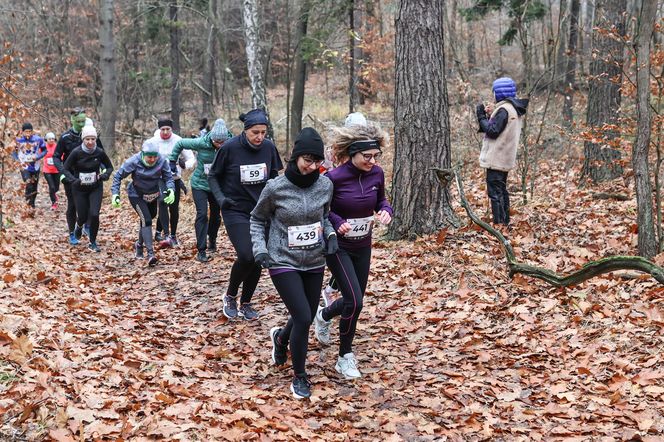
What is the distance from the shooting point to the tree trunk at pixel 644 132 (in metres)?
6.11

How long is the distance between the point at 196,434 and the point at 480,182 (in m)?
10.5

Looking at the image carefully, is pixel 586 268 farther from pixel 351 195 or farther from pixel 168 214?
pixel 168 214

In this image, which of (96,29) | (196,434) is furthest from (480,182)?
(96,29)

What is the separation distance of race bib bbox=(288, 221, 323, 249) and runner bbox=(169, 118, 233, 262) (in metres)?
4.43

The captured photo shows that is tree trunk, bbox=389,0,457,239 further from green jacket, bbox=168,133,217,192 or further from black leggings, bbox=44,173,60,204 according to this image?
black leggings, bbox=44,173,60,204

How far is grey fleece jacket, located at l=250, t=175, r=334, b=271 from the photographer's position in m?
5.15

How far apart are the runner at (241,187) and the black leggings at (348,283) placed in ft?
5.34

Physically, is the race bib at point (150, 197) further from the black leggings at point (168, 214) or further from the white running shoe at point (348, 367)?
the white running shoe at point (348, 367)

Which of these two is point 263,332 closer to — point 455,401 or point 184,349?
point 184,349

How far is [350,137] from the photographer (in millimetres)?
5367

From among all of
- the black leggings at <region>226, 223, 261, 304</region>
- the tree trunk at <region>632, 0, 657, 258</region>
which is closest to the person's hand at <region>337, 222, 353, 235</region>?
the black leggings at <region>226, 223, 261, 304</region>

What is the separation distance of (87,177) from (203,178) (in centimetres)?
232

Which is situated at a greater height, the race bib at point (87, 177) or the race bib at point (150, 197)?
the race bib at point (87, 177)

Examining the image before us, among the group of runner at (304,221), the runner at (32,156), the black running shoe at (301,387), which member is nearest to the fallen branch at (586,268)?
the group of runner at (304,221)
